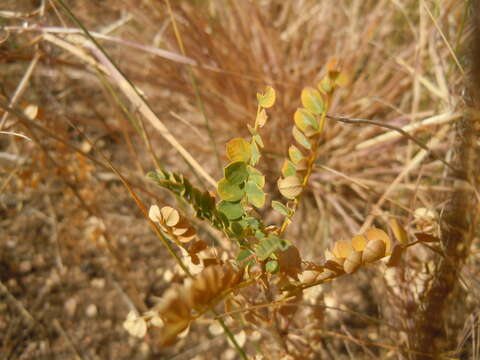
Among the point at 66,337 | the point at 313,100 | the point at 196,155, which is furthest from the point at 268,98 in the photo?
the point at 196,155

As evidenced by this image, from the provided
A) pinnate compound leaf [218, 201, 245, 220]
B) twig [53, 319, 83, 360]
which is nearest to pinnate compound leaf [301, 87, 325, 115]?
pinnate compound leaf [218, 201, 245, 220]

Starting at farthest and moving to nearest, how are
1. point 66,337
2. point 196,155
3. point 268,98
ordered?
1. point 196,155
2. point 66,337
3. point 268,98

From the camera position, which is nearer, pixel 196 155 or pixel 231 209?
pixel 231 209

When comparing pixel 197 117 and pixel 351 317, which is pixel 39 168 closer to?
pixel 197 117

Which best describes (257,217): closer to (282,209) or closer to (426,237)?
(282,209)

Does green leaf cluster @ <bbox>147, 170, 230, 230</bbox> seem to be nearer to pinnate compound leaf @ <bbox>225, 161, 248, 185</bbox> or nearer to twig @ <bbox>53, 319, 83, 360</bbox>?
pinnate compound leaf @ <bbox>225, 161, 248, 185</bbox>

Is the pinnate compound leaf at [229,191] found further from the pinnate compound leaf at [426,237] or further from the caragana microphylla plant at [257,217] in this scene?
the pinnate compound leaf at [426,237]
